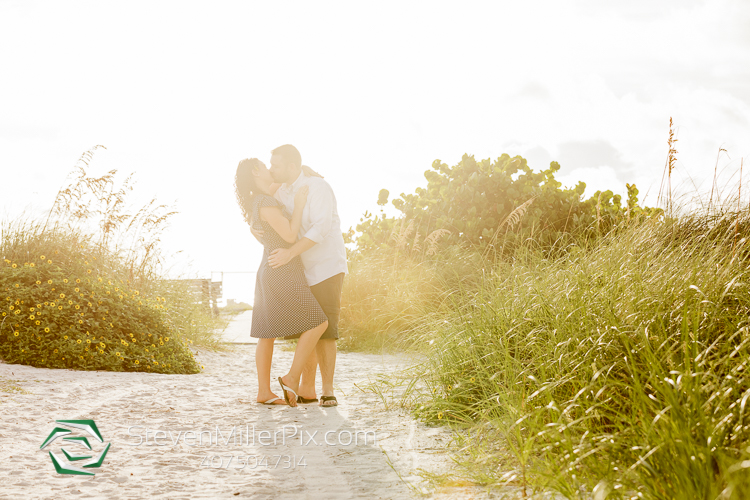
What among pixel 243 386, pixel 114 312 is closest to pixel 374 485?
pixel 243 386

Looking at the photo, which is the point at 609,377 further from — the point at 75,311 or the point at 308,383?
the point at 75,311

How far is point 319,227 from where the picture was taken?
4137mm

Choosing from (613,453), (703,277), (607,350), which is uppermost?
(703,277)

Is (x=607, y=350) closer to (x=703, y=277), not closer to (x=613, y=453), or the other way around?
(x=613, y=453)

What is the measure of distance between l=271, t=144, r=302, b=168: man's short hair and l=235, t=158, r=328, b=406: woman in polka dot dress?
155mm

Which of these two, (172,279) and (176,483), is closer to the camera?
(176,483)

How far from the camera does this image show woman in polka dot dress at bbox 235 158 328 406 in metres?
4.15

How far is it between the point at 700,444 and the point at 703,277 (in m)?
1.86

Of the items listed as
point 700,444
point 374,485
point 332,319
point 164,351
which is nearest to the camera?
point 700,444

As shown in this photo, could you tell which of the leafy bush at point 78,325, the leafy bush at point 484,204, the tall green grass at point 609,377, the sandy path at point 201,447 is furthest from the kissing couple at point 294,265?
the leafy bush at point 484,204

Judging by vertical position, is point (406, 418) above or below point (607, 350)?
below

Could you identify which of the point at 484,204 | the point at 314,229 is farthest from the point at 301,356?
the point at 484,204

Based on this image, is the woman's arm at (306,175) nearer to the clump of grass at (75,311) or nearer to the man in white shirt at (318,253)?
the man in white shirt at (318,253)

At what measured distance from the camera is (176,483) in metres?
2.75
